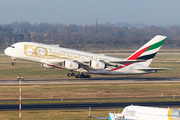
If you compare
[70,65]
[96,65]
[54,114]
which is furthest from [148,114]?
[70,65]

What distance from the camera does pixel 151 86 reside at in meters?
52.3

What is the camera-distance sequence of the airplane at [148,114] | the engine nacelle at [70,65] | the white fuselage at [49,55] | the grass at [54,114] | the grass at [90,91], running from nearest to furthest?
the airplane at [148,114] < the grass at [54,114] < the grass at [90,91] < the engine nacelle at [70,65] < the white fuselage at [49,55]

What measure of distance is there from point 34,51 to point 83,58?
32.6 ft

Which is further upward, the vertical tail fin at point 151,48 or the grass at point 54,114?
the vertical tail fin at point 151,48

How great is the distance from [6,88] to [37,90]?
5.65 m

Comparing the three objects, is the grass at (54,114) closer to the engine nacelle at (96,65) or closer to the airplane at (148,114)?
the airplane at (148,114)

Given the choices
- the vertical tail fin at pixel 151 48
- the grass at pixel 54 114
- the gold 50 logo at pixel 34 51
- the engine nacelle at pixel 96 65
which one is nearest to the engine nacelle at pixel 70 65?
the engine nacelle at pixel 96 65

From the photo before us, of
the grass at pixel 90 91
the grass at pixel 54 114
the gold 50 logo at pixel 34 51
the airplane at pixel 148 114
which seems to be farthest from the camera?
the gold 50 logo at pixel 34 51

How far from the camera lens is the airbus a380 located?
5750 cm

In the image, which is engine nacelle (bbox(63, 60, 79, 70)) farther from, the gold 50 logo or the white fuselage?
the gold 50 logo

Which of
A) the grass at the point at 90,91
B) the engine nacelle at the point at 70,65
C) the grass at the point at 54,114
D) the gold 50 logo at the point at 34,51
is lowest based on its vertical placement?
the grass at the point at 54,114

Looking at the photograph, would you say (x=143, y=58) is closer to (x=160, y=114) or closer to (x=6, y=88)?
(x=6, y=88)

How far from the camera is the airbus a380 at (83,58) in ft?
189

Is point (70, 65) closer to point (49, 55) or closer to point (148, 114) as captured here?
point (49, 55)
